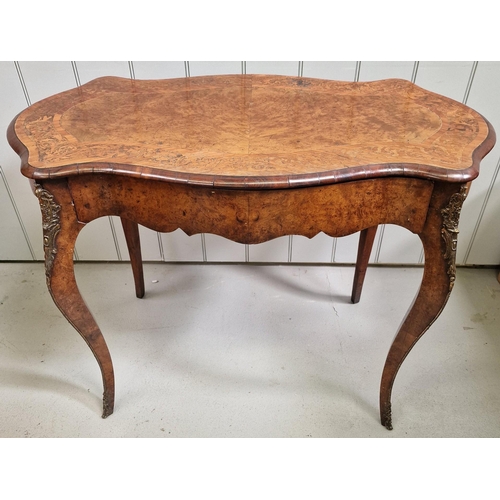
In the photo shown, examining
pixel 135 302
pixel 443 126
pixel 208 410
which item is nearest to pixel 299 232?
pixel 443 126

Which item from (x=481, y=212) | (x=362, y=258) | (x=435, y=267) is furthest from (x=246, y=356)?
(x=481, y=212)

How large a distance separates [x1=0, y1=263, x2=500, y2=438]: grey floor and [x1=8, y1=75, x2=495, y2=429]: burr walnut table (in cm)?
30

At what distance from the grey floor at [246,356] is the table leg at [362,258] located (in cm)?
6

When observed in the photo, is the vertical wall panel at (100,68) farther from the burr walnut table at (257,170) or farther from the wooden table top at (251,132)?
the burr walnut table at (257,170)

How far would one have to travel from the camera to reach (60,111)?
3.40ft

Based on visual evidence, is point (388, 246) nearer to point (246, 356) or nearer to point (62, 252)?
point (246, 356)

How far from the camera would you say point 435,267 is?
36.6 inches

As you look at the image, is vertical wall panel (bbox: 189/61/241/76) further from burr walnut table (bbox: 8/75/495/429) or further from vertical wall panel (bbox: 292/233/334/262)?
vertical wall panel (bbox: 292/233/334/262)

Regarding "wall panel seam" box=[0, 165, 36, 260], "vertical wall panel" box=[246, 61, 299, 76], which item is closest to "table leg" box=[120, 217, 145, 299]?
"wall panel seam" box=[0, 165, 36, 260]

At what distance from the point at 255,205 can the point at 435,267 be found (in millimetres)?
409

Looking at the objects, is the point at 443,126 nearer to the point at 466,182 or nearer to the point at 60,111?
the point at 466,182

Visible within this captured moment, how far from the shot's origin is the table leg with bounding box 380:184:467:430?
2.78 feet

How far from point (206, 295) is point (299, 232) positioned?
31.7 inches

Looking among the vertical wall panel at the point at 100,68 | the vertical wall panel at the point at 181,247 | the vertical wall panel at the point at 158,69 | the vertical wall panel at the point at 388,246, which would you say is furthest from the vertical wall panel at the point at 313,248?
the vertical wall panel at the point at 100,68
